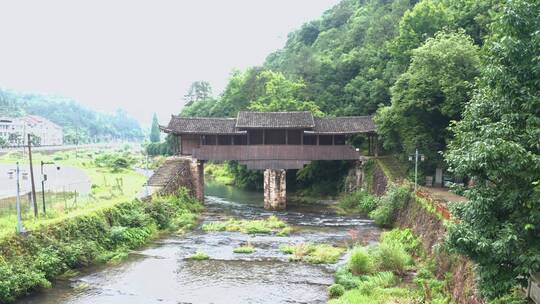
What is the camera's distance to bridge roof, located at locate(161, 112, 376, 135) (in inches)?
1486

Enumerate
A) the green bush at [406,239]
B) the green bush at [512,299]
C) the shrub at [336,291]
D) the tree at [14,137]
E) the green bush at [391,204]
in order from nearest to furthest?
1. the green bush at [512,299]
2. the shrub at [336,291]
3. the green bush at [406,239]
4. the green bush at [391,204]
5. the tree at [14,137]

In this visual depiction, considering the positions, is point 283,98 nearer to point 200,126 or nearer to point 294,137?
point 294,137

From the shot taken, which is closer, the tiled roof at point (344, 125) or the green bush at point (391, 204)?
the green bush at point (391, 204)

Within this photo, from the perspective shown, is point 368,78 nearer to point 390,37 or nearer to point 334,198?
point 390,37

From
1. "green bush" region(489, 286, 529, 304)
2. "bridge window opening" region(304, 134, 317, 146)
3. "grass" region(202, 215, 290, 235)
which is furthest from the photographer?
"bridge window opening" region(304, 134, 317, 146)

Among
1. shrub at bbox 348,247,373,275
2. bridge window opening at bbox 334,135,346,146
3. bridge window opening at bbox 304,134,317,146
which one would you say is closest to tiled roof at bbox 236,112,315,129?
bridge window opening at bbox 304,134,317,146

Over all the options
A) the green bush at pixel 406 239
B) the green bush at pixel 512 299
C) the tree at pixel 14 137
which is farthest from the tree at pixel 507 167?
the tree at pixel 14 137

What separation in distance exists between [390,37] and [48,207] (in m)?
44.2

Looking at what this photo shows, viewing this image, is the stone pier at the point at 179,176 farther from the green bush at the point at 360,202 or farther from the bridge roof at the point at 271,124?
the green bush at the point at 360,202

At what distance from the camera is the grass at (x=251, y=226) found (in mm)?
29375

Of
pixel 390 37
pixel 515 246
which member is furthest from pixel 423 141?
pixel 390 37

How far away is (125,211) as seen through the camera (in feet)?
86.4

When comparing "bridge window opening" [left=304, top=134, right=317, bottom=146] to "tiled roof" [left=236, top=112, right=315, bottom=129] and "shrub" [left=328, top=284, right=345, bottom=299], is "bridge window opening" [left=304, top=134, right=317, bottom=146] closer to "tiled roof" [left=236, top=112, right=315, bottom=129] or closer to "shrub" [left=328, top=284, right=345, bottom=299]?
"tiled roof" [left=236, top=112, right=315, bottom=129]

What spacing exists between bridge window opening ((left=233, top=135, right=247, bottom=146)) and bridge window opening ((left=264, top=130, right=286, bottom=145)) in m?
1.85
